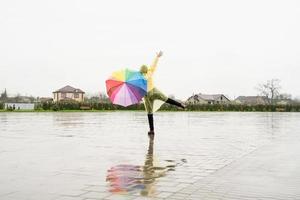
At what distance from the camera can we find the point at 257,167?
8484 mm

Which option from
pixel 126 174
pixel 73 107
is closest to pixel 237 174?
pixel 126 174

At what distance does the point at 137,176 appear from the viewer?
726 cm

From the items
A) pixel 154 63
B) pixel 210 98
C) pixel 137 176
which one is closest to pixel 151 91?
pixel 154 63

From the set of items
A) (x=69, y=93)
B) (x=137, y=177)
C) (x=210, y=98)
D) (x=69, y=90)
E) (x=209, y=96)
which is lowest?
(x=137, y=177)

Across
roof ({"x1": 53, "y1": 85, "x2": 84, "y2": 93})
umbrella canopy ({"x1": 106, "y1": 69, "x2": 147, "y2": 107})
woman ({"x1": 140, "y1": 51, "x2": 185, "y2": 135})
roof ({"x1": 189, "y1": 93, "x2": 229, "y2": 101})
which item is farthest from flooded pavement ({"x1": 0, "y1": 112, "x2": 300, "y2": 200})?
roof ({"x1": 189, "y1": 93, "x2": 229, "y2": 101})

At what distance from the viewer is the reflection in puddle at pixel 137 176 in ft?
20.3

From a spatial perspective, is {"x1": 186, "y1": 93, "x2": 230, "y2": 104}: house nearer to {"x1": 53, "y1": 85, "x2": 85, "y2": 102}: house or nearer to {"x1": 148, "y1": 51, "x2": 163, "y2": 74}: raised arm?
{"x1": 53, "y1": 85, "x2": 85, "y2": 102}: house

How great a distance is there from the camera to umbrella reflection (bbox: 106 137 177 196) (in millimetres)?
6184

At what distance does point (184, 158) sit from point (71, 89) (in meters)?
136

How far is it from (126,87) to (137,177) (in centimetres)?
795

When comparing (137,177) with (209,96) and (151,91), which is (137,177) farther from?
(209,96)

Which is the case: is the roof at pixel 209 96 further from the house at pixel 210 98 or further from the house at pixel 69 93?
the house at pixel 69 93

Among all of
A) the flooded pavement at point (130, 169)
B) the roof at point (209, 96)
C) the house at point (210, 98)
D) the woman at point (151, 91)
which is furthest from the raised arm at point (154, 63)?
the roof at point (209, 96)

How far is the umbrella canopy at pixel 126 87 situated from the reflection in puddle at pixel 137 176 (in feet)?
18.8
